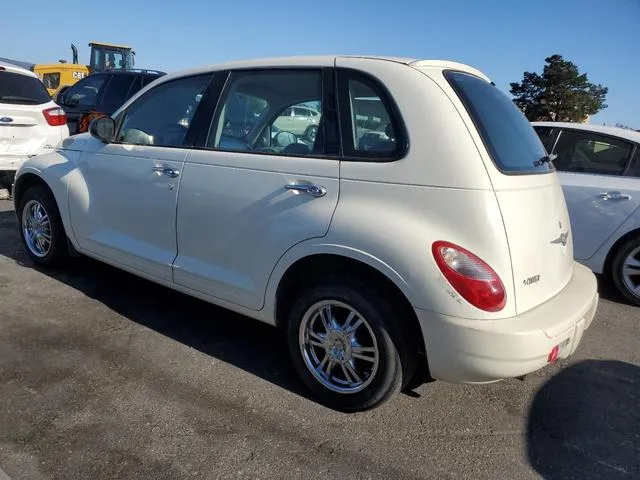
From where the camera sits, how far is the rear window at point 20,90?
723 centimetres

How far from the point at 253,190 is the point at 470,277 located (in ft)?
4.31

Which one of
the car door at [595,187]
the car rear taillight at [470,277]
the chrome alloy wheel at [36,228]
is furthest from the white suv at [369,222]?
the car door at [595,187]

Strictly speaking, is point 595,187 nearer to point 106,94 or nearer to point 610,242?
point 610,242

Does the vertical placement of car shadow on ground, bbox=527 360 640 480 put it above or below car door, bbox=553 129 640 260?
below

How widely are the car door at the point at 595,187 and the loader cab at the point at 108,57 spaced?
1857cm

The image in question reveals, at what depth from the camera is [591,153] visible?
5219 mm

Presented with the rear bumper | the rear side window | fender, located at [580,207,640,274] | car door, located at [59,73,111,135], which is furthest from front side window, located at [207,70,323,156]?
car door, located at [59,73,111,135]

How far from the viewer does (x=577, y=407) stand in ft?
10.2

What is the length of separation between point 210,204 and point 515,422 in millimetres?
2110

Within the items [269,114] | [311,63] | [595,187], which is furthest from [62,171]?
[595,187]

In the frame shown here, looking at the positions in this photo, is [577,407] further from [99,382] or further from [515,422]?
[99,382]

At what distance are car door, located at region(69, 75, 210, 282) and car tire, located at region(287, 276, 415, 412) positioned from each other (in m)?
1.14

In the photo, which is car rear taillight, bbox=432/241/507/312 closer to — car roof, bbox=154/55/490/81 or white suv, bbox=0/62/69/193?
car roof, bbox=154/55/490/81

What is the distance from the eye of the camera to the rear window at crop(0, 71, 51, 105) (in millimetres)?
7234
